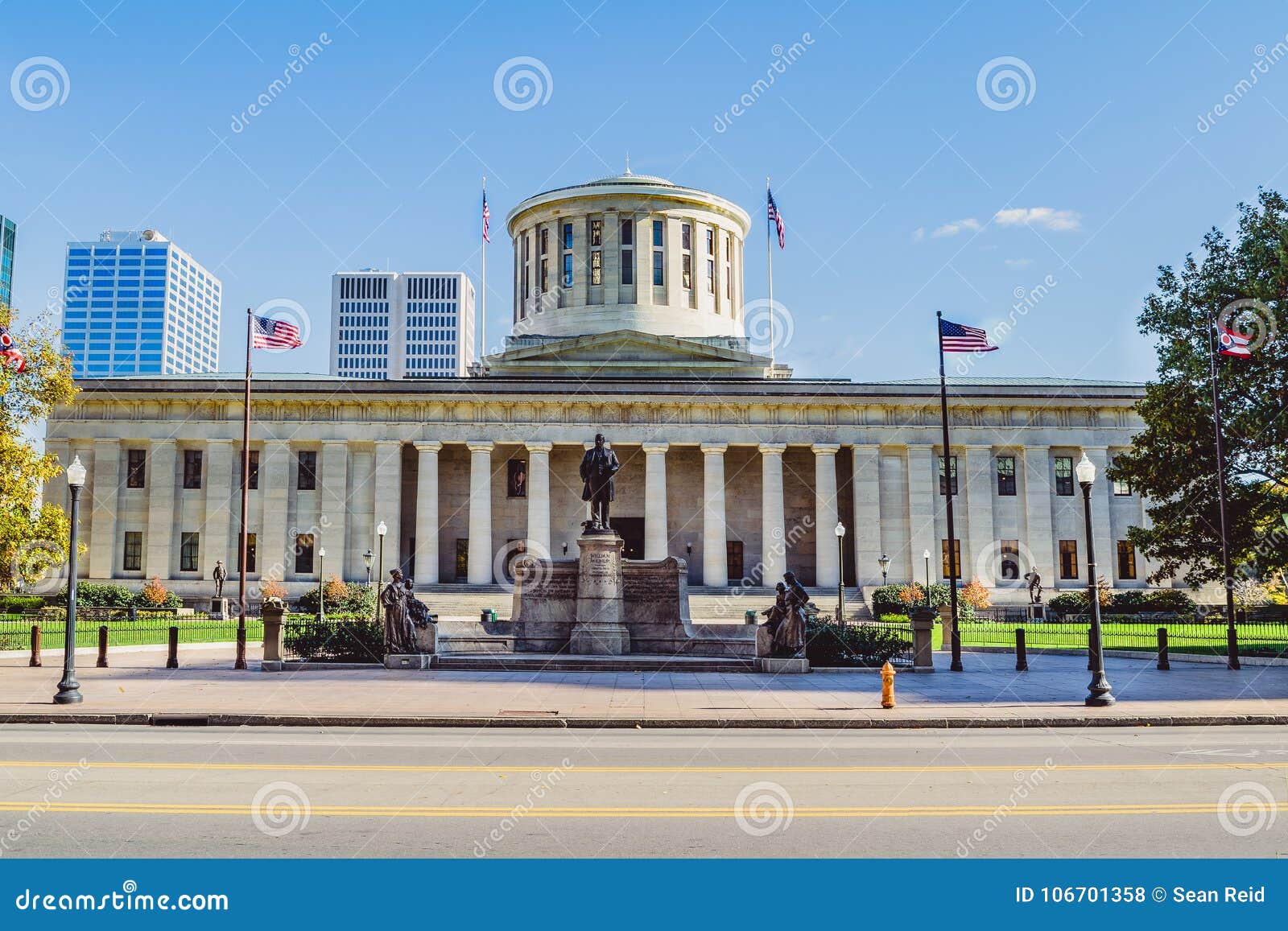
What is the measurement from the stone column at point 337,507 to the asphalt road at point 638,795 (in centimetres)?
4231

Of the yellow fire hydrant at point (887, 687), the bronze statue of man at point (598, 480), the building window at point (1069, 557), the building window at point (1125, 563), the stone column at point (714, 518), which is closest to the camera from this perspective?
the yellow fire hydrant at point (887, 687)

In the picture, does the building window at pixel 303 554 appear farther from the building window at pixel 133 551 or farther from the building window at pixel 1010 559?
the building window at pixel 1010 559

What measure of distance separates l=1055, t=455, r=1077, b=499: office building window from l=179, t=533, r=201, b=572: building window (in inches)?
1898

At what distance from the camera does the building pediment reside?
6500cm

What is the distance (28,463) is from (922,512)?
1670 inches

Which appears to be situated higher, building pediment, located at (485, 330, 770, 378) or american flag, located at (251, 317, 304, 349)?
building pediment, located at (485, 330, 770, 378)

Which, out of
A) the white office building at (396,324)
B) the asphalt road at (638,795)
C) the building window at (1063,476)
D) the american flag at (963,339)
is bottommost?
the asphalt road at (638,795)

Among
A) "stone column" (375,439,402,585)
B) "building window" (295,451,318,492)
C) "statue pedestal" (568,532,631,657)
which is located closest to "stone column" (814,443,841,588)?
"stone column" (375,439,402,585)

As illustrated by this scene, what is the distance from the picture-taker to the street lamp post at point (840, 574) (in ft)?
129

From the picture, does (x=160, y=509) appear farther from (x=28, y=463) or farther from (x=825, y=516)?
(x=825, y=516)

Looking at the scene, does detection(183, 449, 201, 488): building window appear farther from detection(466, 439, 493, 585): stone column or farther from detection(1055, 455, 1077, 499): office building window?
detection(1055, 455, 1077, 499): office building window

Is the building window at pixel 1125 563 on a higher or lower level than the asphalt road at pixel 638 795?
higher

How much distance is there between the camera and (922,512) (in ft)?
186

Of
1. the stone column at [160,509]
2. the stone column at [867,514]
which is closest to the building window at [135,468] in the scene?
the stone column at [160,509]
